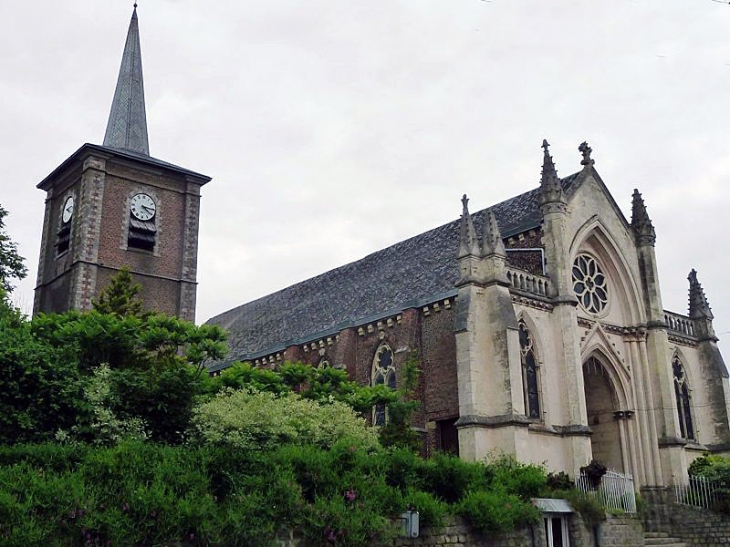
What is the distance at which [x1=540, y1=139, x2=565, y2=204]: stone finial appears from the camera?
95.1ft

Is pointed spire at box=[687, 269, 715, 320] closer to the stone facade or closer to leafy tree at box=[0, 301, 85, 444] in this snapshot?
the stone facade

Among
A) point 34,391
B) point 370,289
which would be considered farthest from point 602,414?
point 34,391

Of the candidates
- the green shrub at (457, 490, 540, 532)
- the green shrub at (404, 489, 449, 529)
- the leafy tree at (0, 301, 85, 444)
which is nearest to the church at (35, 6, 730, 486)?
the green shrub at (457, 490, 540, 532)

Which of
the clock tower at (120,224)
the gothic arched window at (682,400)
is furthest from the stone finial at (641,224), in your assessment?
the clock tower at (120,224)

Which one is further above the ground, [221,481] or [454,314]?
[454,314]

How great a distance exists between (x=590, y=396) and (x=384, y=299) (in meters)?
9.39

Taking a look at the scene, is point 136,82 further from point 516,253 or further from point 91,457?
point 91,457

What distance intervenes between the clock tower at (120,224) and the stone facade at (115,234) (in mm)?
48

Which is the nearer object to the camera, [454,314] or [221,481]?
[221,481]

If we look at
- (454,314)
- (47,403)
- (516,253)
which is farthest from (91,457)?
(516,253)

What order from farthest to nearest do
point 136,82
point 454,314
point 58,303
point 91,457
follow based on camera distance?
1. point 136,82
2. point 58,303
3. point 454,314
4. point 91,457

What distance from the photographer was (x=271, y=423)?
18156mm

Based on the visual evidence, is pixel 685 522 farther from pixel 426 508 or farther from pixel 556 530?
pixel 426 508

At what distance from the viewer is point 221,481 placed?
15.5 m
